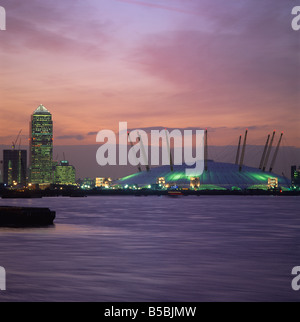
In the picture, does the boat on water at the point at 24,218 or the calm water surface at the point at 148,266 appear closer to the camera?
the calm water surface at the point at 148,266

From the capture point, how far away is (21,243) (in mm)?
49469

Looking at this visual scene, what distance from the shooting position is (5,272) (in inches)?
1281

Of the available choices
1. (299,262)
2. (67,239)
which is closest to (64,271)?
(299,262)

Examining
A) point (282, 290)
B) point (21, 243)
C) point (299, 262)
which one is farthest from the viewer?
point (21, 243)

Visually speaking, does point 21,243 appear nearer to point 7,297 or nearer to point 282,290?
point 7,297

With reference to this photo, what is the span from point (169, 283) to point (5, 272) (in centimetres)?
1001

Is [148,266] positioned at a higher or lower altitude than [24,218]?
lower

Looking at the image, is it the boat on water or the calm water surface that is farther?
the boat on water

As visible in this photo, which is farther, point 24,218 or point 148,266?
point 24,218
